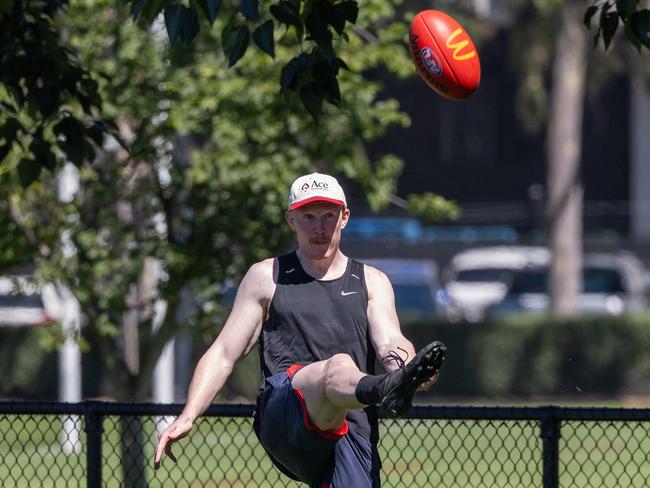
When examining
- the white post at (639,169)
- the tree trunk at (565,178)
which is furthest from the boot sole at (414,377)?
the white post at (639,169)

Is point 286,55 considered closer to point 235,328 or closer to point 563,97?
point 235,328

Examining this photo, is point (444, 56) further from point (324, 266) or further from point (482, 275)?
point (482, 275)

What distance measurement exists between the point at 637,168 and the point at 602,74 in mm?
11970

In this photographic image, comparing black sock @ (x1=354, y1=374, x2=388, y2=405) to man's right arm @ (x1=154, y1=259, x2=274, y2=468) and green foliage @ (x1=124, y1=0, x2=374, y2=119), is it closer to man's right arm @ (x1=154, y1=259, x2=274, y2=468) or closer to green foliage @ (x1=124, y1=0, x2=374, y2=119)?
man's right arm @ (x1=154, y1=259, x2=274, y2=468)

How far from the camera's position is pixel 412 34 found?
7.36 metres

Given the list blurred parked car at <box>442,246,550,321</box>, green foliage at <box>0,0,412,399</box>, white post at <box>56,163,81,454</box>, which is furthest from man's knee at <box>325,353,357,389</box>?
blurred parked car at <box>442,246,550,321</box>

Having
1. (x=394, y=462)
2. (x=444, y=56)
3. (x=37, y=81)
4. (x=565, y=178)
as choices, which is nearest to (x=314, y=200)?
(x=444, y=56)

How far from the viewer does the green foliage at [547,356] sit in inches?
875

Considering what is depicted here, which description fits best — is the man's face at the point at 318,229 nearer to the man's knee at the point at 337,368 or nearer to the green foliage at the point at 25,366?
the man's knee at the point at 337,368

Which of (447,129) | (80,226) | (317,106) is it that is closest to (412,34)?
(317,106)

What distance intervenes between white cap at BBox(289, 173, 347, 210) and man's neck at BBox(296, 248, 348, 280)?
0.77 feet

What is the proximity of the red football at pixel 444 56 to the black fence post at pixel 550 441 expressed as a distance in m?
1.77

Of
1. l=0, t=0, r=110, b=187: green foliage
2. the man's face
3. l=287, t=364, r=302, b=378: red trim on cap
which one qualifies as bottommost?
l=287, t=364, r=302, b=378: red trim on cap

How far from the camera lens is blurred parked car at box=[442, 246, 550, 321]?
1259 inches
